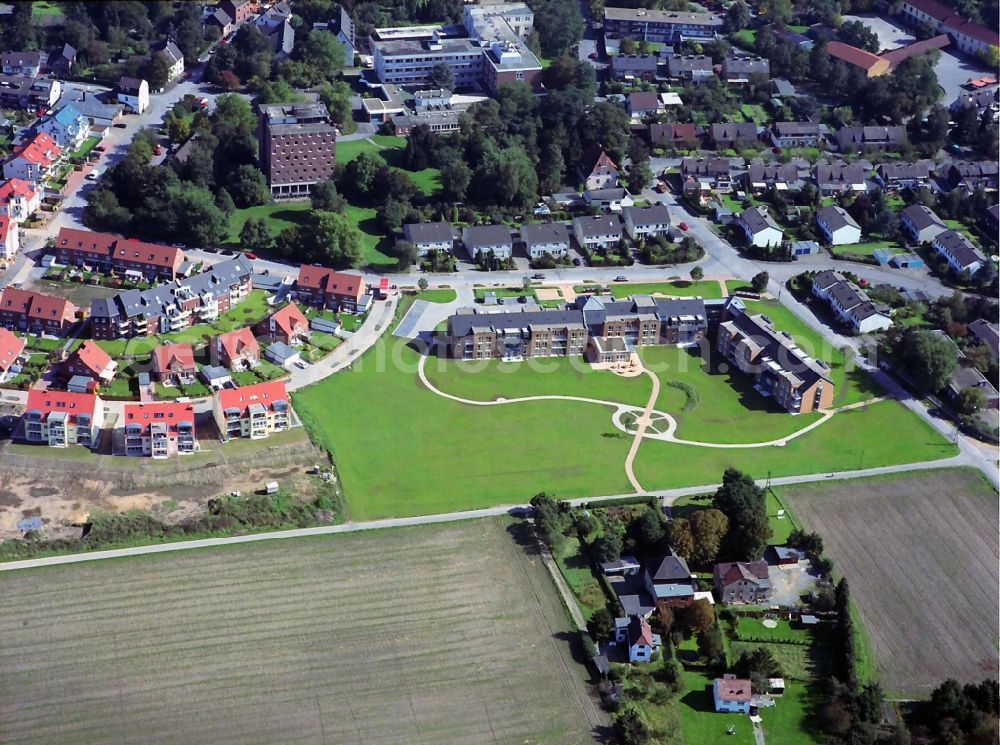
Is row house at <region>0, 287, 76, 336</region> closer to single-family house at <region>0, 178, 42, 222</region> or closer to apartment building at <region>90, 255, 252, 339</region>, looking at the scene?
apartment building at <region>90, 255, 252, 339</region>

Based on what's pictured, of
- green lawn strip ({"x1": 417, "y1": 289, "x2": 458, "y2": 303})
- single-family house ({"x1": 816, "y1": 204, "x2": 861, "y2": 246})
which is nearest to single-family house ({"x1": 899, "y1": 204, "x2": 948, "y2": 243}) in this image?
single-family house ({"x1": 816, "y1": 204, "x2": 861, "y2": 246})

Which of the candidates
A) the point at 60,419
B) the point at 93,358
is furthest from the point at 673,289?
the point at 60,419

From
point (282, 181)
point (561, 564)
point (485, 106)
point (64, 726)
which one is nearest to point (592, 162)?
point (485, 106)

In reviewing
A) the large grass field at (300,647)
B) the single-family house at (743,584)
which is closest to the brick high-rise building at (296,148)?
the large grass field at (300,647)

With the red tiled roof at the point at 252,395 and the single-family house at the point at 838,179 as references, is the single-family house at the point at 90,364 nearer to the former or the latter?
the red tiled roof at the point at 252,395

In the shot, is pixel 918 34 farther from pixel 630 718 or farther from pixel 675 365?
pixel 630 718

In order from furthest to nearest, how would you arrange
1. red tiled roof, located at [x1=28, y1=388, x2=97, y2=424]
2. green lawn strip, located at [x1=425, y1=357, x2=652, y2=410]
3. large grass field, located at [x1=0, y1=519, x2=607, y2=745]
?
green lawn strip, located at [x1=425, y1=357, x2=652, y2=410]
red tiled roof, located at [x1=28, y1=388, x2=97, y2=424]
large grass field, located at [x1=0, y1=519, x2=607, y2=745]

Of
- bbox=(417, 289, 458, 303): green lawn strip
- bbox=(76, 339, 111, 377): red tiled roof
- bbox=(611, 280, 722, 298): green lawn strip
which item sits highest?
bbox=(76, 339, 111, 377): red tiled roof

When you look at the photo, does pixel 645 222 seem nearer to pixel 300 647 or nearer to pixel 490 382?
pixel 490 382
